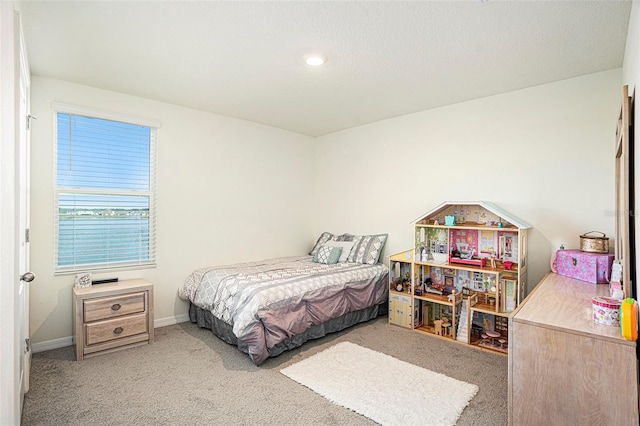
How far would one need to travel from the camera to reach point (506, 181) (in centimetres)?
332

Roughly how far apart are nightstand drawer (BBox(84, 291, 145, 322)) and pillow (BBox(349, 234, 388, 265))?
237cm

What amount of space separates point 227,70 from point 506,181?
281 centimetres

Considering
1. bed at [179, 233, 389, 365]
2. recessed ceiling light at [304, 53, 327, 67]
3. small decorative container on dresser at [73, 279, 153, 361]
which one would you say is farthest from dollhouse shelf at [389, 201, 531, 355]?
small decorative container on dresser at [73, 279, 153, 361]

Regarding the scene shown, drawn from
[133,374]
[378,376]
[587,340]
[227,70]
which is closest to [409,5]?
[227,70]

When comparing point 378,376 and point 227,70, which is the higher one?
point 227,70

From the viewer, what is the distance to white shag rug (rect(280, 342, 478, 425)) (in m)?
2.05

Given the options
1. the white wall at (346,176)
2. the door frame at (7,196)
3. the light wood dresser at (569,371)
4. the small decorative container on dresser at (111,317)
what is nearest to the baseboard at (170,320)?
the white wall at (346,176)

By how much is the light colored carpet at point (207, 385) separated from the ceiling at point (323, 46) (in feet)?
7.94

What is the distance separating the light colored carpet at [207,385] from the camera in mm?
2025

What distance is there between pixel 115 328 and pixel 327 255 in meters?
2.37

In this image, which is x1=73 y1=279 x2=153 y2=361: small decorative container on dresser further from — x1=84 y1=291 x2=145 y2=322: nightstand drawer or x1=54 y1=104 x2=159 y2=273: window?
x1=54 y1=104 x2=159 y2=273: window

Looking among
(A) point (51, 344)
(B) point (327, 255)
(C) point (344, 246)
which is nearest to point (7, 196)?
(A) point (51, 344)

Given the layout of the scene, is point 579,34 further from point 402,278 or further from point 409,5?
point 402,278

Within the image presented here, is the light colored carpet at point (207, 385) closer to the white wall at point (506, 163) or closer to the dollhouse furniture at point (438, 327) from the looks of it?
the dollhouse furniture at point (438, 327)
